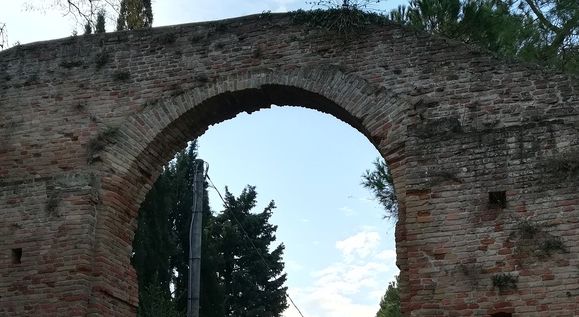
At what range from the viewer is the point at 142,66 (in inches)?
326

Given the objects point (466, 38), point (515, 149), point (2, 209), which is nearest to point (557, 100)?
point (515, 149)

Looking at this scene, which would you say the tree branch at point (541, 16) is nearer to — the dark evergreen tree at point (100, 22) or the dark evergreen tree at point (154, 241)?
the dark evergreen tree at point (100, 22)

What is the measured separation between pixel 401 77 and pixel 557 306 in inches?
107

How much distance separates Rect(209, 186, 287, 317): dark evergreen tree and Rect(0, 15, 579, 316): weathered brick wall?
→ 1264cm

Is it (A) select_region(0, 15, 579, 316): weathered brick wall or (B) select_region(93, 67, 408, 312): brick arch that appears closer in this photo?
(A) select_region(0, 15, 579, 316): weathered brick wall

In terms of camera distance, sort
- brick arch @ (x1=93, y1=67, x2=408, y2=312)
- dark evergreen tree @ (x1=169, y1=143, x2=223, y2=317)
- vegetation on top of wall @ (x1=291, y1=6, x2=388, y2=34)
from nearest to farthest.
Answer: brick arch @ (x1=93, y1=67, x2=408, y2=312)
vegetation on top of wall @ (x1=291, y1=6, x2=388, y2=34)
dark evergreen tree @ (x1=169, y1=143, x2=223, y2=317)

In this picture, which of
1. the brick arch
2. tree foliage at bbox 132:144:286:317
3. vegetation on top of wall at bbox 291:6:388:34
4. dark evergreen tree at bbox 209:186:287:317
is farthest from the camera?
dark evergreen tree at bbox 209:186:287:317

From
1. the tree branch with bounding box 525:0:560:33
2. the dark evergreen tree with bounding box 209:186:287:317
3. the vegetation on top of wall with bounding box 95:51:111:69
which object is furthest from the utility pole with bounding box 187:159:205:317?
the dark evergreen tree with bounding box 209:186:287:317

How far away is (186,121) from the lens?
26.5ft

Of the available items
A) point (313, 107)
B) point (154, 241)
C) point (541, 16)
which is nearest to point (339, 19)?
point (313, 107)

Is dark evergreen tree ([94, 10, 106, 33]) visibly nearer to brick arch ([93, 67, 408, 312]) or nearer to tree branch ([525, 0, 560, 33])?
brick arch ([93, 67, 408, 312])

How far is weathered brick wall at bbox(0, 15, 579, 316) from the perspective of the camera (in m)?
6.41

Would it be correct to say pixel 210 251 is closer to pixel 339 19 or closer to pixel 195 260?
pixel 195 260

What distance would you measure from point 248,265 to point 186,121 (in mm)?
13905
